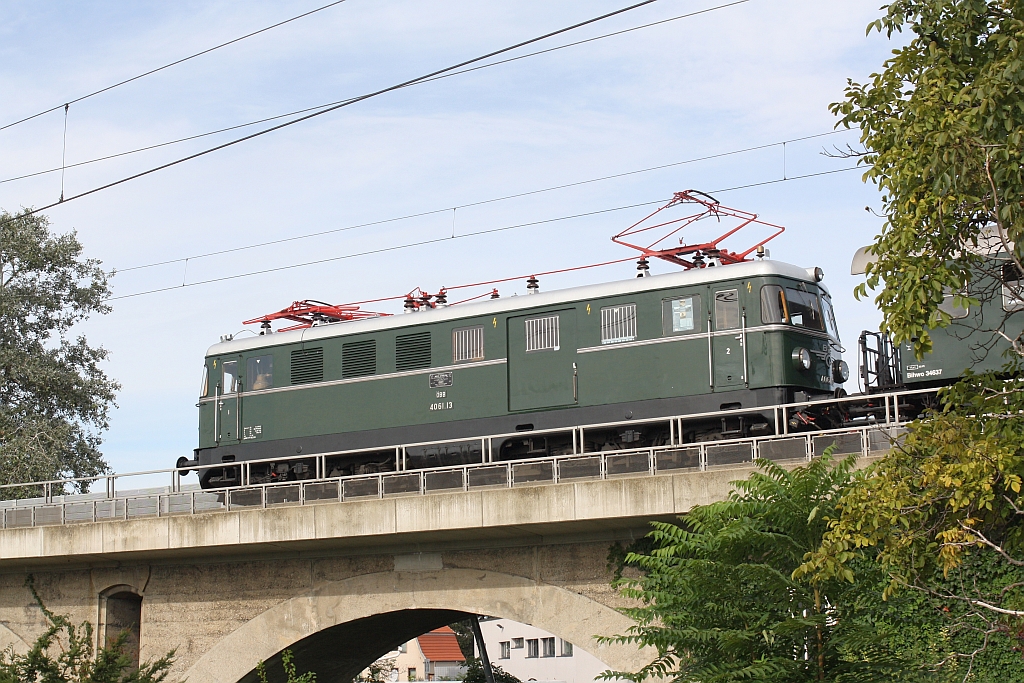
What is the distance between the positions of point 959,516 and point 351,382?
51.7ft

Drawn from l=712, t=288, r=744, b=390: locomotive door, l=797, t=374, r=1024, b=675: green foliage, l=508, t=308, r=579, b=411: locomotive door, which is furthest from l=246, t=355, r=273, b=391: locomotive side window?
l=797, t=374, r=1024, b=675: green foliage

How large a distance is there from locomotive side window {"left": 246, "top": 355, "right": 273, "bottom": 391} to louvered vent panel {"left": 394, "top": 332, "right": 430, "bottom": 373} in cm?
344

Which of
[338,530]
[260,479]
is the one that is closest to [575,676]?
[260,479]

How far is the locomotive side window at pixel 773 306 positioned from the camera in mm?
20156

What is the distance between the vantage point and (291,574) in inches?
816

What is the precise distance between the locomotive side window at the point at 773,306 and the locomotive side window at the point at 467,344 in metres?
5.63

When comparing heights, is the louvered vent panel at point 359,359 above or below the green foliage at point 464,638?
above

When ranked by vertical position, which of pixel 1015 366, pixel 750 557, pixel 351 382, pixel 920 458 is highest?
pixel 351 382

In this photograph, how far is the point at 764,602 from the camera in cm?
1162

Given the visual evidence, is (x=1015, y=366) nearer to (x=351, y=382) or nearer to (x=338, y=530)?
(x=338, y=530)

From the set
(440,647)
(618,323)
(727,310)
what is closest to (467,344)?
(618,323)

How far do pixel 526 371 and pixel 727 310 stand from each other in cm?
404

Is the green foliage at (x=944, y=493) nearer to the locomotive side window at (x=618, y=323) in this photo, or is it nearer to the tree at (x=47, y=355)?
the locomotive side window at (x=618, y=323)

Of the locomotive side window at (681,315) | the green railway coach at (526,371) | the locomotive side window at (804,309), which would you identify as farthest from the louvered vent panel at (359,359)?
the locomotive side window at (804,309)
